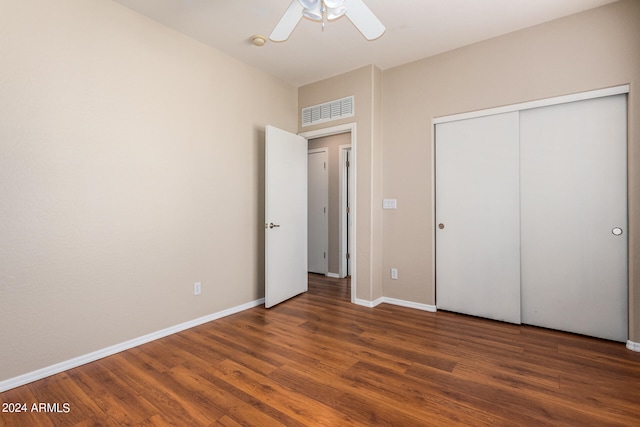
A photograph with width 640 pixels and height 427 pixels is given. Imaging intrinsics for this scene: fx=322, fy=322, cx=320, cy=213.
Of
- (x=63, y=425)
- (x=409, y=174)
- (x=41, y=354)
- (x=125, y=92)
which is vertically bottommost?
(x=63, y=425)

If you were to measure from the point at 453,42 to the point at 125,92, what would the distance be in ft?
9.51

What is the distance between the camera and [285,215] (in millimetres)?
3693

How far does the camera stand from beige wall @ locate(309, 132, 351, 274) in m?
5.08

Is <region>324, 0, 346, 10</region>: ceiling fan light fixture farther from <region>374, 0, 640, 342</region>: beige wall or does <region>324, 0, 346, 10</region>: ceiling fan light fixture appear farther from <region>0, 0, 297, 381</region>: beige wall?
<region>374, 0, 640, 342</region>: beige wall

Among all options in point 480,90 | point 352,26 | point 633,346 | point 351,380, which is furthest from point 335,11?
point 633,346

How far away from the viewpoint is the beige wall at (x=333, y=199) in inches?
200

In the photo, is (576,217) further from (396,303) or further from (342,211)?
(342,211)

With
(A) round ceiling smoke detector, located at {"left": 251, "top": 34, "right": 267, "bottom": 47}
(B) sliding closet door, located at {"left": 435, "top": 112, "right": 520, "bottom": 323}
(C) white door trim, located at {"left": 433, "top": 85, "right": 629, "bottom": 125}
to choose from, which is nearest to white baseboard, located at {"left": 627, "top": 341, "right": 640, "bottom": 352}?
(B) sliding closet door, located at {"left": 435, "top": 112, "right": 520, "bottom": 323}

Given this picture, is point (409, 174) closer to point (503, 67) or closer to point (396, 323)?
point (503, 67)

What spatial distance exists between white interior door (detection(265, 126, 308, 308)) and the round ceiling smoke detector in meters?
0.82

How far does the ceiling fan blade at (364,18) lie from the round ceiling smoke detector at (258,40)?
1.36 metres

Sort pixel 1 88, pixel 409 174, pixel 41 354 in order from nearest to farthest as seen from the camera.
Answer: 1. pixel 1 88
2. pixel 41 354
3. pixel 409 174

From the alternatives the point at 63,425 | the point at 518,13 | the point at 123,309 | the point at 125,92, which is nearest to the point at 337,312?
the point at 123,309

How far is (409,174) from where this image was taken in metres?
3.48
